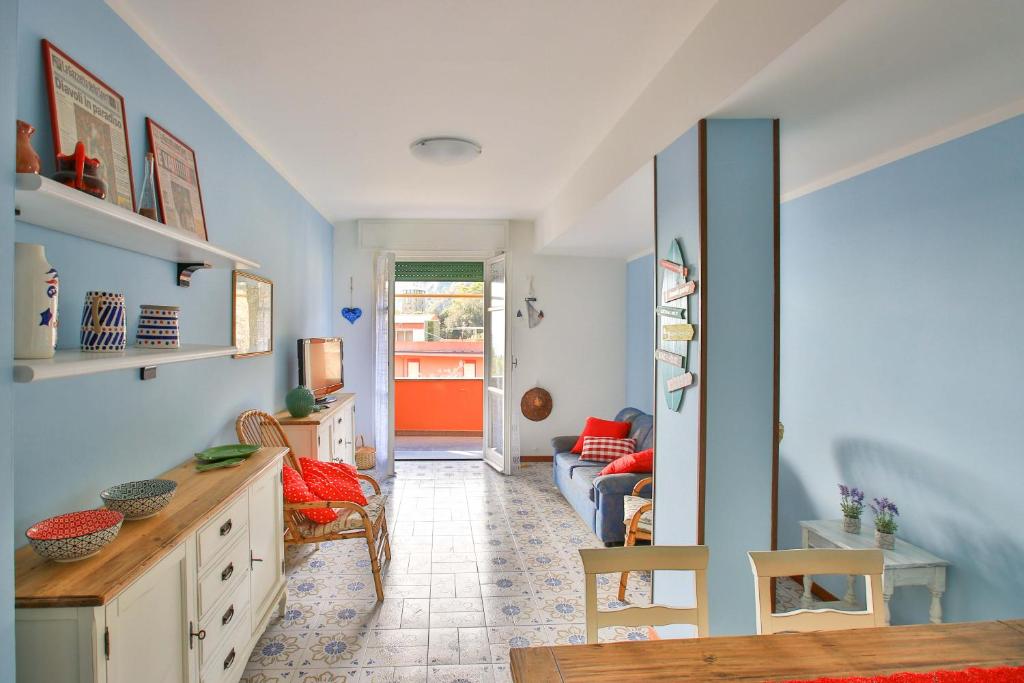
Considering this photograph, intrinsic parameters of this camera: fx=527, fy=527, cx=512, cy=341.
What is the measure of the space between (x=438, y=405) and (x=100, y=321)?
20.5 feet

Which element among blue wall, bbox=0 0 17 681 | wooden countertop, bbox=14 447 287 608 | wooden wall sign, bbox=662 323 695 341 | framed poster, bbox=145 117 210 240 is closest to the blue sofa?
wooden wall sign, bbox=662 323 695 341

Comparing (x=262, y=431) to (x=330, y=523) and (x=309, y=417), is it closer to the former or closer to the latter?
(x=309, y=417)

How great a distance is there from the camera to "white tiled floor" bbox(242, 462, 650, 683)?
7.84ft

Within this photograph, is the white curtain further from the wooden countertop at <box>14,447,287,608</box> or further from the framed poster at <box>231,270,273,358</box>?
the wooden countertop at <box>14,447,287,608</box>

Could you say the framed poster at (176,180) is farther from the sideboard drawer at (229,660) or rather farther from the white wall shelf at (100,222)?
the sideboard drawer at (229,660)

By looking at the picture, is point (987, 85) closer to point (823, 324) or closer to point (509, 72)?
point (823, 324)

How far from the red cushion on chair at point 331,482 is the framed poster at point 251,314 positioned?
81cm

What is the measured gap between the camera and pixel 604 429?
4.93 m

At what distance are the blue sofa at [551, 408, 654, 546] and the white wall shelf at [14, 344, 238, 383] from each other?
266 centimetres

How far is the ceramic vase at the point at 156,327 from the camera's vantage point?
1929mm

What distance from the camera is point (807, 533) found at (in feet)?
8.71

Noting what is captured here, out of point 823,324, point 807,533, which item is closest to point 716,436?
point 807,533

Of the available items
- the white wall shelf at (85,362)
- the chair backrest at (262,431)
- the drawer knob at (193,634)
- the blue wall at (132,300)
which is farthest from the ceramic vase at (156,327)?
the chair backrest at (262,431)

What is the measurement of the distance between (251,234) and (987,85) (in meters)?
3.68
